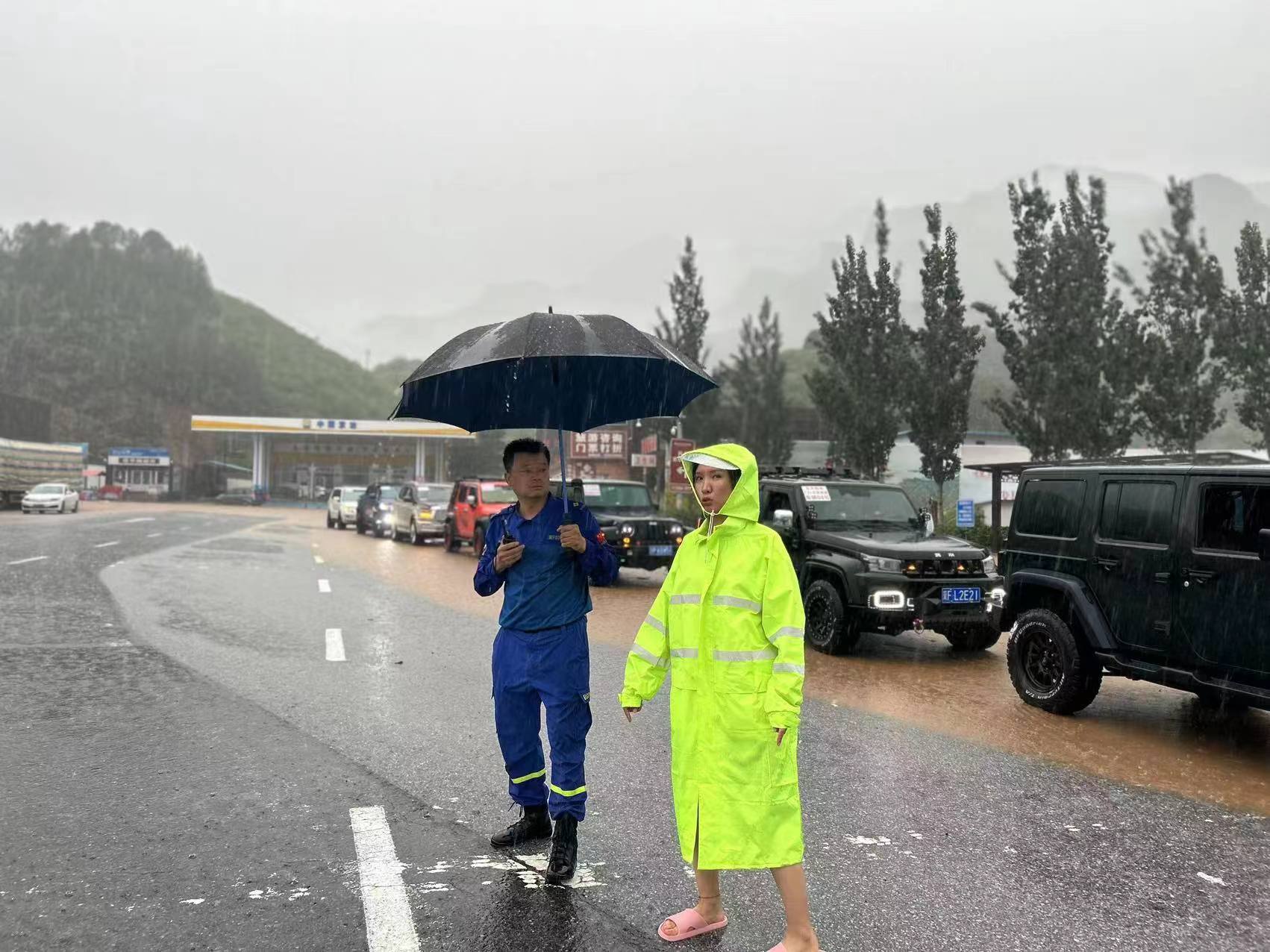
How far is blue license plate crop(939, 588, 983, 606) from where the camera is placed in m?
9.22

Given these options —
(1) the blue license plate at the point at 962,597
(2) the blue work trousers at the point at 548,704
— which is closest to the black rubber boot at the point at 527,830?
(2) the blue work trousers at the point at 548,704

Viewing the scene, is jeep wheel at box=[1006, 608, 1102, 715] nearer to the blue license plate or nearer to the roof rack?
the blue license plate

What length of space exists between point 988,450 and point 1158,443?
13.7 meters

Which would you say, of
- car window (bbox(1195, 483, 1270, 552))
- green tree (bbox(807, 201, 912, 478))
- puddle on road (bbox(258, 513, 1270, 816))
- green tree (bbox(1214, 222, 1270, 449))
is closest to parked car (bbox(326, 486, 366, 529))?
green tree (bbox(807, 201, 912, 478))

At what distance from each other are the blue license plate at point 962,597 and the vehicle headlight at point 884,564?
1.63 feet

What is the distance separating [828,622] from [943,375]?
17384mm

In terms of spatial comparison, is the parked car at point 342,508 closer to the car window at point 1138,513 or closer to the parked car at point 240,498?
the car window at point 1138,513

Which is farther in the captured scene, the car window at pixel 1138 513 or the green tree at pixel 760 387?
the green tree at pixel 760 387

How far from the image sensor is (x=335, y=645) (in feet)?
31.8

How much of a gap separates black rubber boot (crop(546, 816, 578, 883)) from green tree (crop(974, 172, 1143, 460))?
23329mm

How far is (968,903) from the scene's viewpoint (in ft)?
12.1

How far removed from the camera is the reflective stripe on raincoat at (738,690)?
10.4 ft

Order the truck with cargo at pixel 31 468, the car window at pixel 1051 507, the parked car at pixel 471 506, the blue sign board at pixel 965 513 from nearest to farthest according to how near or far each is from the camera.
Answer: the car window at pixel 1051 507
the blue sign board at pixel 965 513
the parked car at pixel 471 506
the truck with cargo at pixel 31 468

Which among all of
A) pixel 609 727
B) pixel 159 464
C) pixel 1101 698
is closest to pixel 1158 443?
pixel 1101 698
